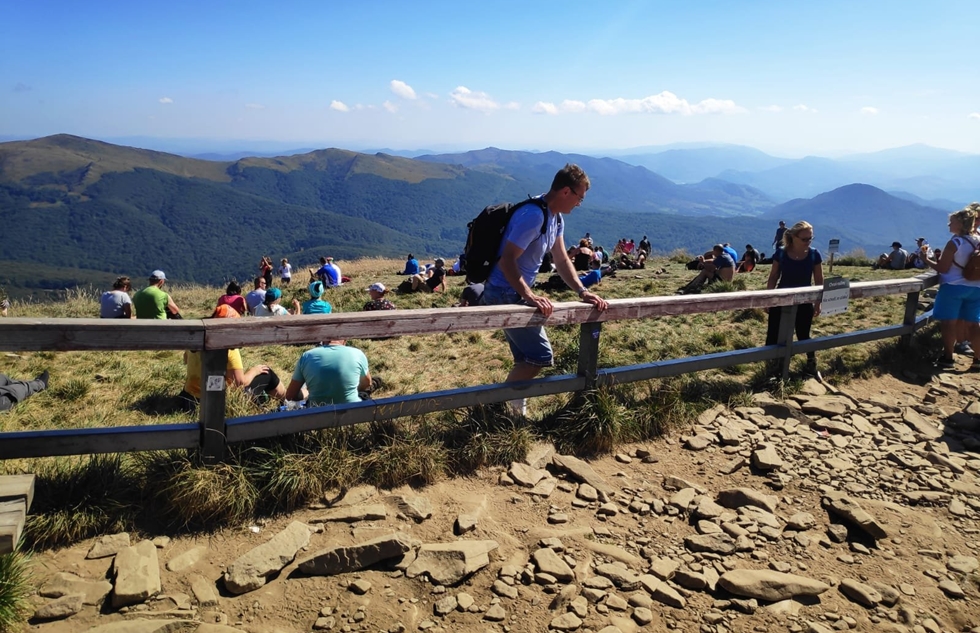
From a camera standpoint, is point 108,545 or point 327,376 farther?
point 327,376

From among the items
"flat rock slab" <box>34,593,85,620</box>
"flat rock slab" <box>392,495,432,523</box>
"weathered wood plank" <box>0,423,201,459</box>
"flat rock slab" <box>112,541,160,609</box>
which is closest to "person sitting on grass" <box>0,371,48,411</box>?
"weathered wood plank" <box>0,423,201,459</box>

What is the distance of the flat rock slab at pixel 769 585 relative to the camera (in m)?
3.09

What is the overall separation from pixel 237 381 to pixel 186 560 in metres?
3.91

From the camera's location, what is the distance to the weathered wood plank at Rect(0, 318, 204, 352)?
304cm

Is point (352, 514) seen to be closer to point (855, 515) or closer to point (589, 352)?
point (589, 352)

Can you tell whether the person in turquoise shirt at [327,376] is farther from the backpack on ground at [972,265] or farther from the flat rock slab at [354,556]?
the backpack on ground at [972,265]

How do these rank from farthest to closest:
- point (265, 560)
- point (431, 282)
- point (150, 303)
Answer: point (431, 282) → point (150, 303) → point (265, 560)

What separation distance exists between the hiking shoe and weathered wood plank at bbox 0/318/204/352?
8.22 metres

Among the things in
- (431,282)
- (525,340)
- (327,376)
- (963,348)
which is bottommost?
(431,282)

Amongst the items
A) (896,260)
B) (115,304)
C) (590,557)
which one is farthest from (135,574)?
(896,260)

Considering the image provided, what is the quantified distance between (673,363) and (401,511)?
9.25ft

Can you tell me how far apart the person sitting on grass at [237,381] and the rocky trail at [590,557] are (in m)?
3.41

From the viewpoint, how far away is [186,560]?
304cm

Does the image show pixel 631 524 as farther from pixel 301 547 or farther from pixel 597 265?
pixel 597 265
